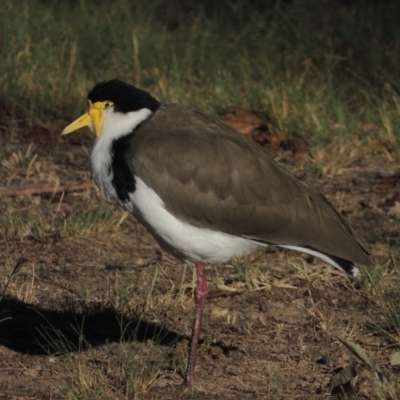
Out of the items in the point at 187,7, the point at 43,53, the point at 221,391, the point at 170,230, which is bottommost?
the point at 187,7

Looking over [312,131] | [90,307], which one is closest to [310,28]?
[312,131]

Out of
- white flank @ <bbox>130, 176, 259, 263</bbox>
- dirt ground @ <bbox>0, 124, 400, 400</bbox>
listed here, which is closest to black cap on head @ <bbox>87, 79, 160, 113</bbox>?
white flank @ <bbox>130, 176, 259, 263</bbox>

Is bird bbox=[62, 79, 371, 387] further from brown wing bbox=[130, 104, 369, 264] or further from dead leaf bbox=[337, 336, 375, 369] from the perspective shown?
dead leaf bbox=[337, 336, 375, 369]

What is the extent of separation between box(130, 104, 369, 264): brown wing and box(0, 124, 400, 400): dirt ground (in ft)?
1.78

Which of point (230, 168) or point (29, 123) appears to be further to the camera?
point (29, 123)

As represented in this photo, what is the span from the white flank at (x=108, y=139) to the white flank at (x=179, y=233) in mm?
152

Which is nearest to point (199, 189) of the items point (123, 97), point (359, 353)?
point (123, 97)

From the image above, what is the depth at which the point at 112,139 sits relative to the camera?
5.02 meters

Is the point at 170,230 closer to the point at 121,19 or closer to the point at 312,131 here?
the point at 312,131

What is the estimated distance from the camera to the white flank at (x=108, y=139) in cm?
489

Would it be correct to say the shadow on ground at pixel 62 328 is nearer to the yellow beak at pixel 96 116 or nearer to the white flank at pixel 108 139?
the white flank at pixel 108 139

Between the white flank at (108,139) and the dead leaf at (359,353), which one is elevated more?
the white flank at (108,139)

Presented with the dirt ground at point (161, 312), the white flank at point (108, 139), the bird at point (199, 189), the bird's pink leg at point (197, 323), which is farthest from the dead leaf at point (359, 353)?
the white flank at point (108, 139)

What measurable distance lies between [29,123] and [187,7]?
143 inches
